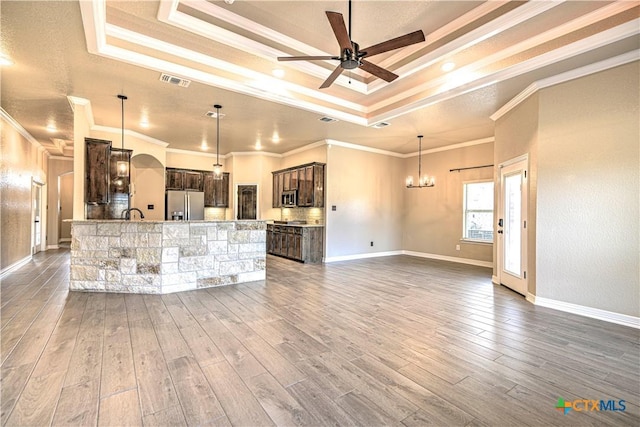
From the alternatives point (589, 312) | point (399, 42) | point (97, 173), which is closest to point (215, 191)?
point (97, 173)

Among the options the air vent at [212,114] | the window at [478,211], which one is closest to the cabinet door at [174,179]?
the air vent at [212,114]

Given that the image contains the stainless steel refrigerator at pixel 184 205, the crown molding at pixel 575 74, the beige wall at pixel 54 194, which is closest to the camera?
the crown molding at pixel 575 74

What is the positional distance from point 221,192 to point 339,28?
728cm

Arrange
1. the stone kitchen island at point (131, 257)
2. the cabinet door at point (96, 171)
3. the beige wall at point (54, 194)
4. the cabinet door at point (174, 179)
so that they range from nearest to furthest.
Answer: the stone kitchen island at point (131, 257) < the cabinet door at point (96, 171) < the cabinet door at point (174, 179) < the beige wall at point (54, 194)

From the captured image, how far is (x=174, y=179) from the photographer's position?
331 inches

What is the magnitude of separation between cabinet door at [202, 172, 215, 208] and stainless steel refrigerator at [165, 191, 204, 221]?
0.24 metres

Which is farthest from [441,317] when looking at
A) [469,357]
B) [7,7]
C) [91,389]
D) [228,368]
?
[7,7]

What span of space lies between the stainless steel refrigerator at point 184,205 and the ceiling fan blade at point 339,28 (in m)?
6.94

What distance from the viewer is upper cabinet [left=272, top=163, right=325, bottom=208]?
7.41 m

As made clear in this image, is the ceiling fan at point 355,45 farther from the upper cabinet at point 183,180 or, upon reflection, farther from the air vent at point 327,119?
the upper cabinet at point 183,180

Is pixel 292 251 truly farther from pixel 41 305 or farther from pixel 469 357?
pixel 469 357

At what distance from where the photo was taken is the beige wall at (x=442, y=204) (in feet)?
23.5

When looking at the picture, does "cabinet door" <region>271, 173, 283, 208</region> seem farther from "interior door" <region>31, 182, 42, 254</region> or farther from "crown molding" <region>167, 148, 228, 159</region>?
"interior door" <region>31, 182, 42, 254</region>

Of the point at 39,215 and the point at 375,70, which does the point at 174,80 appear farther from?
the point at 39,215
